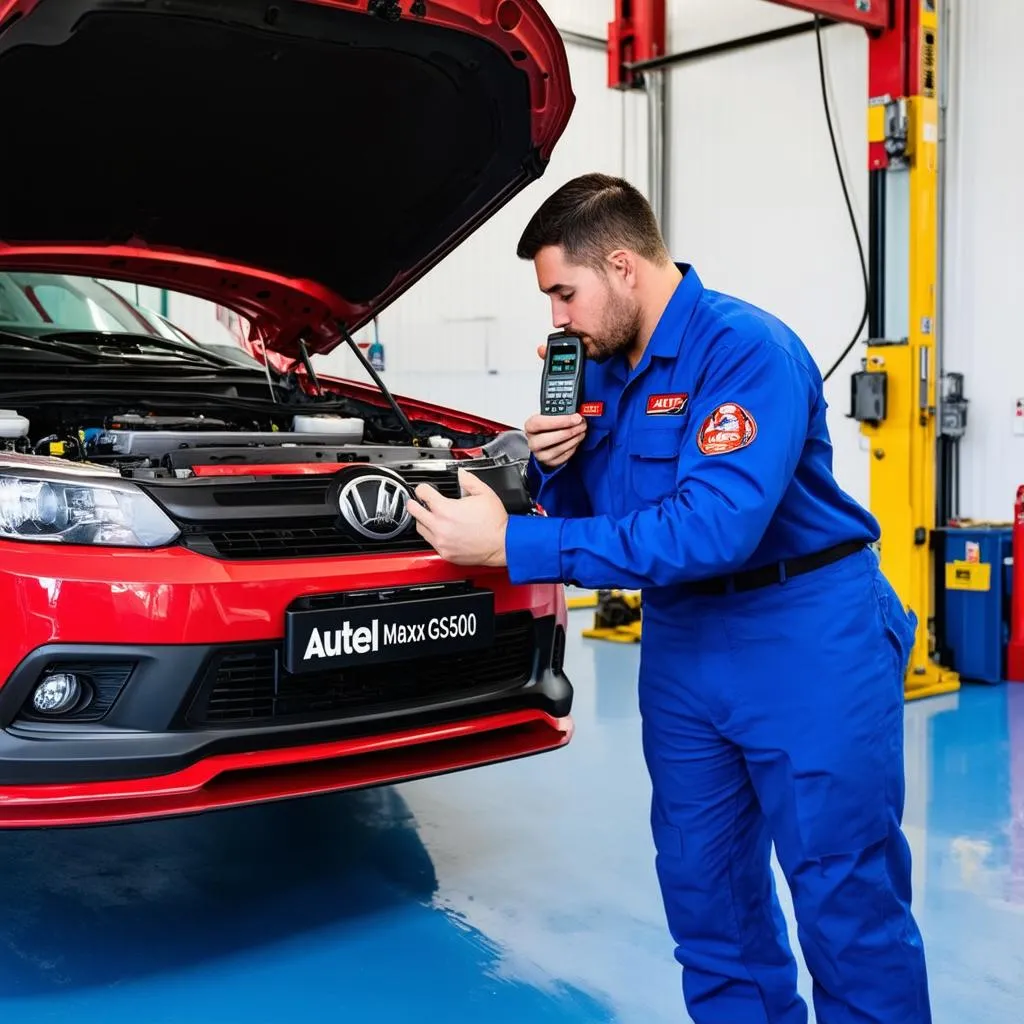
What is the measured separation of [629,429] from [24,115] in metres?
1.62

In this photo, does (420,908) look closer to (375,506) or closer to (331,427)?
(375,506)

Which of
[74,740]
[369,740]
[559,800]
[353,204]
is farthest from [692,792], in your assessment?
[353,204]

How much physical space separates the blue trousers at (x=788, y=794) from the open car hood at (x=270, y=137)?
4.54ft

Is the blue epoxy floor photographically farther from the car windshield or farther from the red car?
the car windshield

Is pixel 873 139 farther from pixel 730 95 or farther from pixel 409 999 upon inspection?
pixel 409 999

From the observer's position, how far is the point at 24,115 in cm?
255

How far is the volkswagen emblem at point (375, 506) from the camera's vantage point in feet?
7.66

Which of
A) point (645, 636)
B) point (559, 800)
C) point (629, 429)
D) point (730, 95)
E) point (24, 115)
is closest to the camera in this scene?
point (629, 429)

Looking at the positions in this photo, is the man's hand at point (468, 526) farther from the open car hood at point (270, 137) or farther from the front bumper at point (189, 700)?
the open car hood at point (270, 137)

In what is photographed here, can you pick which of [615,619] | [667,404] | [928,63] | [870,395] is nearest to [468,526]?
[667,404]

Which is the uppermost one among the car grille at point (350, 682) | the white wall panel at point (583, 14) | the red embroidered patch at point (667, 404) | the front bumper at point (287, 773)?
the white wall panel at point (583, 14)

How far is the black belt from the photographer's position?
1.70 meters

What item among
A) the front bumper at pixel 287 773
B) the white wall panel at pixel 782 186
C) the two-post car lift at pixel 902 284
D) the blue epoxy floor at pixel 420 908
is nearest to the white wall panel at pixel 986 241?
the white wall panel at pixel 782 186

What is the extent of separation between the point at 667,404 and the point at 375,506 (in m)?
0.81
